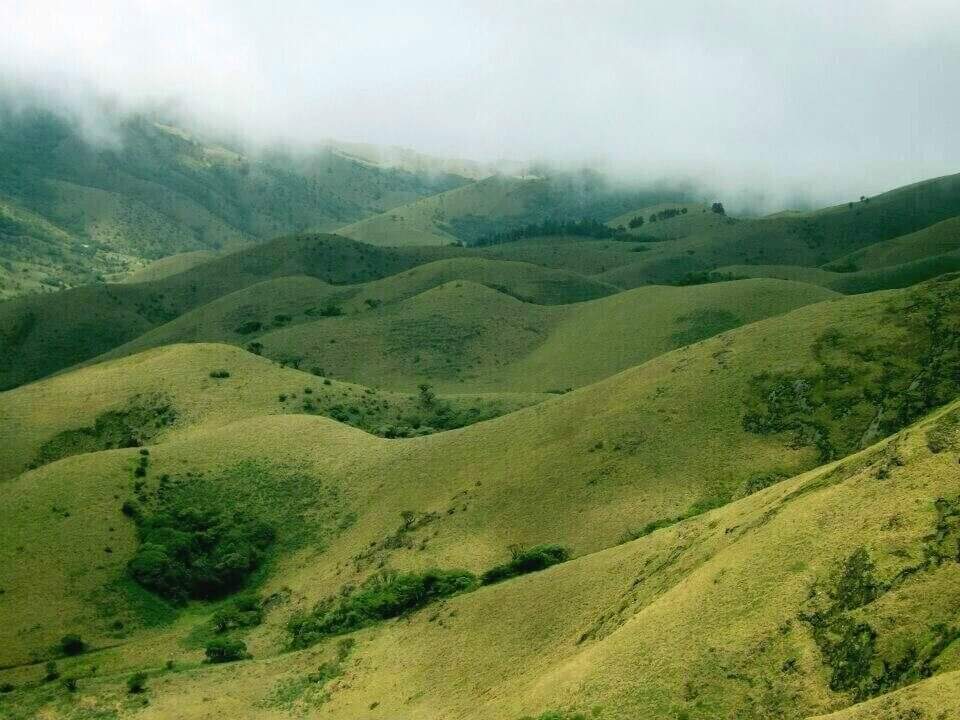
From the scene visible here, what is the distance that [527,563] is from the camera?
68.1 meters

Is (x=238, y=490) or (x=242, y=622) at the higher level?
(x=238, y=490)

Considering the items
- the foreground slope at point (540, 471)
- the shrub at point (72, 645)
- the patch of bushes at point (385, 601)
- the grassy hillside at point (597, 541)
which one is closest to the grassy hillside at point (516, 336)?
the grassy hillside at point (597, 541)

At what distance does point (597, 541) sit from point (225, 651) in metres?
26.8

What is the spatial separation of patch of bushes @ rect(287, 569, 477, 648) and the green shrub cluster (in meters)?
14.3

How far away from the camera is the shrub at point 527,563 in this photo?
67812 mm

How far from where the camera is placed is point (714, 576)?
152ft

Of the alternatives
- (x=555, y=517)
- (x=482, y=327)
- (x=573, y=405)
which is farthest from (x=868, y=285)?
(x=555, y=517)

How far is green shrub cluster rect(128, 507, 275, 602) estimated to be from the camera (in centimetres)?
8225

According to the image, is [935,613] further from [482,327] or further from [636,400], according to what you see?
[482,327]

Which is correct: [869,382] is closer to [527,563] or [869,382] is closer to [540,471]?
[540,471]

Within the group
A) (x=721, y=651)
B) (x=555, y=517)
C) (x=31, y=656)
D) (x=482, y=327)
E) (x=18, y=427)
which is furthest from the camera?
(x=482, y=327)

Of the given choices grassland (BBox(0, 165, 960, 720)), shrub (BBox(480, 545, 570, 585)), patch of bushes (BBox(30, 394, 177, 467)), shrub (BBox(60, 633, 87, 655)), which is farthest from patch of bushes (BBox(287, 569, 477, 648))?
patch of bushes (BBox(30, 394, 177, 467))

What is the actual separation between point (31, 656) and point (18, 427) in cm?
4921

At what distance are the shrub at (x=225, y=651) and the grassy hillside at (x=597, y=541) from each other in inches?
50.2
